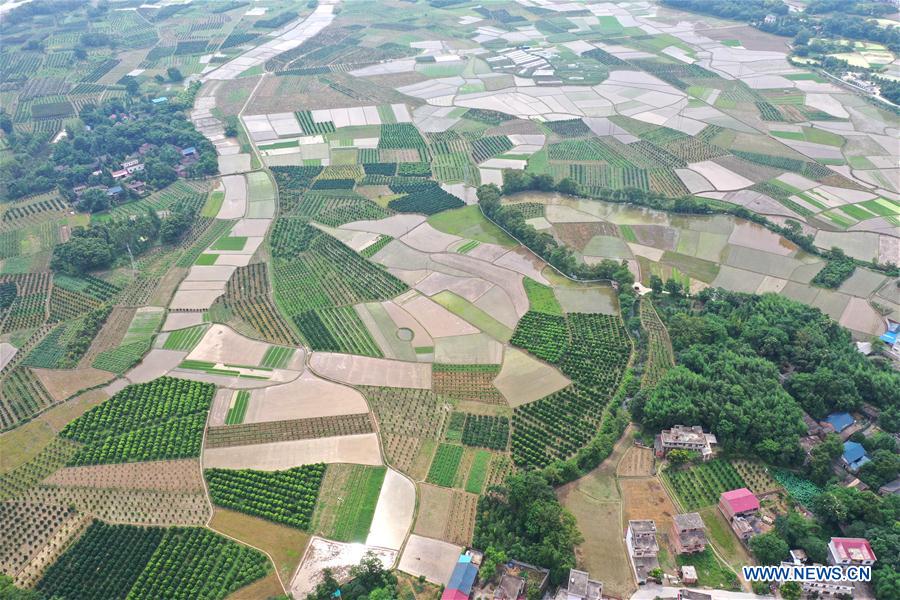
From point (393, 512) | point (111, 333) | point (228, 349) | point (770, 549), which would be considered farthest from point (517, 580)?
point (111, 333)

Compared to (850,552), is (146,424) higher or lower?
lower

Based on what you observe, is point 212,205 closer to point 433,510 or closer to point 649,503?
point 433,510

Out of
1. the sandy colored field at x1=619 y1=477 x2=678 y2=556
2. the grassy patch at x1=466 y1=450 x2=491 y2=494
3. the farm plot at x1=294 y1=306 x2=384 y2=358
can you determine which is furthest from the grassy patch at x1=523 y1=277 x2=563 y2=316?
the sandy colored field at x1=619 y1=477 x2=678 y2=556

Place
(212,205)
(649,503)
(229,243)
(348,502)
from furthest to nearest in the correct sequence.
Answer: (212,205) → (229,243) → (348,502) → (649,503)

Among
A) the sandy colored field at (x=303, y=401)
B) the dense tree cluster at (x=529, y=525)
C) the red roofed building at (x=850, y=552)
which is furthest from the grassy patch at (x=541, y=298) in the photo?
the red roofed building at (x=850, y=552)

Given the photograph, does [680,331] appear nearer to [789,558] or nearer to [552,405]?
[552,405]

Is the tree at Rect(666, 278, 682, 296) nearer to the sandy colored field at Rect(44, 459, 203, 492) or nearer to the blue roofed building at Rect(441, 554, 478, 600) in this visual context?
the blue roofed building at Rect(441, 554, 478, 600)

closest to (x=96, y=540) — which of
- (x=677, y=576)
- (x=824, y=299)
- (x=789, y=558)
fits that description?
(x=677, y=576)
